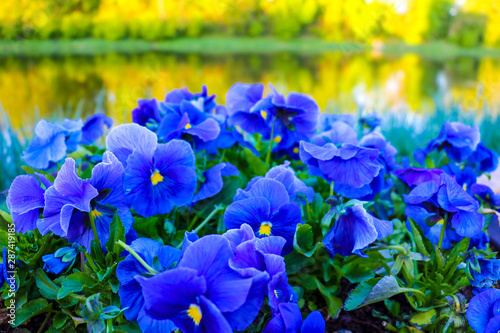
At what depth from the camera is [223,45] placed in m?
12.4

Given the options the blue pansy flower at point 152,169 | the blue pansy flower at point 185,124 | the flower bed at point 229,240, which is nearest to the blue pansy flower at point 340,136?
the flower bed at point 229,240

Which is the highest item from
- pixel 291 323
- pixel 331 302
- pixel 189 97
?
pixel 189 97

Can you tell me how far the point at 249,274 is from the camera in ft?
1.40

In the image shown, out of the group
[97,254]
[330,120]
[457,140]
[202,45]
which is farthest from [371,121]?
[202,45]

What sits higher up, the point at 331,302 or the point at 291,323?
the point at 291,323

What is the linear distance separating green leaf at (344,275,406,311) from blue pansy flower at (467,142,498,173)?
1.67 feet

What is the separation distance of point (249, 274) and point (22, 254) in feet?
1.38

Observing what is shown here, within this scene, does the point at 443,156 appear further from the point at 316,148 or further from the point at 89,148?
the point at 89,148

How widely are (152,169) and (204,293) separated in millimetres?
231

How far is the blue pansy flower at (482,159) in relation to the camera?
37.0 inches

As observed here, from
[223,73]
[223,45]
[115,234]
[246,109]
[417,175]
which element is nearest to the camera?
[115,234]

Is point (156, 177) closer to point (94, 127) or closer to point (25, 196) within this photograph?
point (25, 196)

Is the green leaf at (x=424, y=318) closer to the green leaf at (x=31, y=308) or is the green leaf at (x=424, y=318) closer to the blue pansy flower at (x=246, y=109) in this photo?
the blue pansy flower at (x=246, y=109)

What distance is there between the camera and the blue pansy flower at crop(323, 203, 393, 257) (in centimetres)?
57
